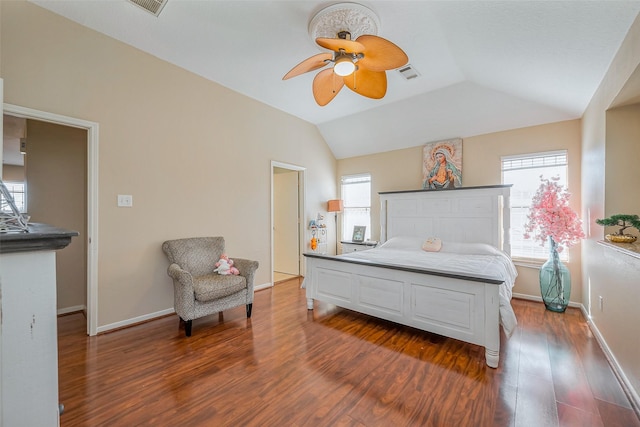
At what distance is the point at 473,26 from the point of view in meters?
Answer: 2.28

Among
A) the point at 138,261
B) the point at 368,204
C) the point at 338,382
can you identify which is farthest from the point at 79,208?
the point at 368,204

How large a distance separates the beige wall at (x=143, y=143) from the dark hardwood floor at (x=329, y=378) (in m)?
0.80

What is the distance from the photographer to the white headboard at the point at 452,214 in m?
3.92

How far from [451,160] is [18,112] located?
207 inches

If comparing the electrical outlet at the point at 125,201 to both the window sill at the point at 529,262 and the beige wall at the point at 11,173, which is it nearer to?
the window sill at the point at 529,262

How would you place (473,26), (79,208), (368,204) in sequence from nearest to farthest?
(473,26) < (79,208) < (368,204)

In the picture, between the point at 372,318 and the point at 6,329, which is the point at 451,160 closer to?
the point at 372,318

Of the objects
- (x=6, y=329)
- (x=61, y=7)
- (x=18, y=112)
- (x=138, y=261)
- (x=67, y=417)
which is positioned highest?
(x=61, y=7)

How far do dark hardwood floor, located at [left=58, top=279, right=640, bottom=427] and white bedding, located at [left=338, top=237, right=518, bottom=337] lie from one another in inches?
18.6

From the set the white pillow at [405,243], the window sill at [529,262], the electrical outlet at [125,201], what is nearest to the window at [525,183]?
the window sill at [529,262]

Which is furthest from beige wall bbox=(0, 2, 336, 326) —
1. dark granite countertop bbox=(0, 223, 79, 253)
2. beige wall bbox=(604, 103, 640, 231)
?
beige wall bbox=(604, 103, 640, 231)

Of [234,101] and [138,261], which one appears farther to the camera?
[234,101]

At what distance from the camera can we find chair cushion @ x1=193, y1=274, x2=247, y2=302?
2.77 meters

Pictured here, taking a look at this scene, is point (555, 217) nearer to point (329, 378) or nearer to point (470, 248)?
point (470, 248)
